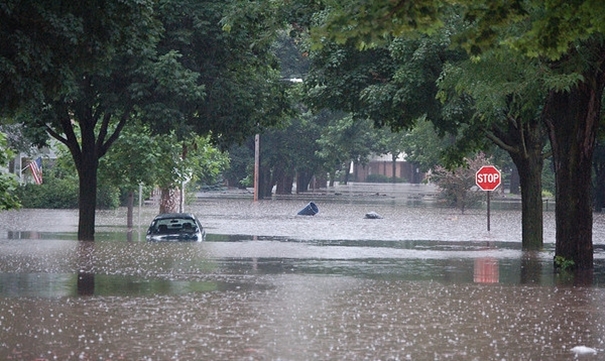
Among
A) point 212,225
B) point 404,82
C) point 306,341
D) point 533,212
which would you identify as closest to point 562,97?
point 404,82

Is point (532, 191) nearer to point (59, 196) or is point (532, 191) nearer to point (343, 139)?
point (59, 196)

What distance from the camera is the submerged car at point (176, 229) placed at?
115 feet

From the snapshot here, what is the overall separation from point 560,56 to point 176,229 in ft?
66.7

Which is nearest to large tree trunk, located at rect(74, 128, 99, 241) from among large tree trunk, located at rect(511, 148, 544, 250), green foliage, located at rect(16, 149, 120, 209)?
large tree trunk, located at rect(511, 148, 544, 250)

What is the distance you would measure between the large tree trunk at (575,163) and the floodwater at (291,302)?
3.26 ft

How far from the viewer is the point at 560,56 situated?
55.5ft

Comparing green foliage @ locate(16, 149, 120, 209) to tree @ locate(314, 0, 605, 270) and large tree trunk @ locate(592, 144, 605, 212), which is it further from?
tree @ locate(314, 0, 605, 270)

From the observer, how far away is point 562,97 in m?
23.8

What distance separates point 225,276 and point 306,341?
31.6 feet

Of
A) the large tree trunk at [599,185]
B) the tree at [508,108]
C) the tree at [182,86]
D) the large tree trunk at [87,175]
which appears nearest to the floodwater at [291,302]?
the large tree trunk at [87,175]

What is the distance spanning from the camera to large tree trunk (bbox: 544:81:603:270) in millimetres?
23312

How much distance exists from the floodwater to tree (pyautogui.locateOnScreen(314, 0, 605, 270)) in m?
1.40

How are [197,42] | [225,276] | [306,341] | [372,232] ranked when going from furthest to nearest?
1. [372,232]
2. [197,42]
3. [225,276]
4. [306,341]

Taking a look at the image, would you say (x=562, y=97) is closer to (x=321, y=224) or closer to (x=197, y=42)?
(x=197, y=42)
